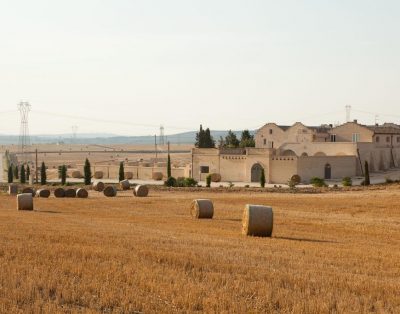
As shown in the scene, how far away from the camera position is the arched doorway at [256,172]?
242 feet

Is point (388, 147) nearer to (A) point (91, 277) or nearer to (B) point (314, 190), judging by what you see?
(B) point (314, 190)

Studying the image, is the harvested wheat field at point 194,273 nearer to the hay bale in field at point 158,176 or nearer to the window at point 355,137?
the window at point 355,137

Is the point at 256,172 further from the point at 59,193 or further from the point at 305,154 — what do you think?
the point at 59,193

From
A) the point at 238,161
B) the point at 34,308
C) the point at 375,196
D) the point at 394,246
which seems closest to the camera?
the point at 34,308

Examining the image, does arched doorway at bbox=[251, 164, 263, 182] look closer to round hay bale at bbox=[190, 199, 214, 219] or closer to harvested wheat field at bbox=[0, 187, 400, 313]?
round hay bale at bbox=[190, 199, 214, 219]

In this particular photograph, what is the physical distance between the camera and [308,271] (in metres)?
13.1

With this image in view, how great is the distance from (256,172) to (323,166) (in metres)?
8.07

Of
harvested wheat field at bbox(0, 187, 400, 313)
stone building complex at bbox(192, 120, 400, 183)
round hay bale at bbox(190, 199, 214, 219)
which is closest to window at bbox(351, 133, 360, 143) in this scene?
stone building complex at bbox(192, 120, 400, 183)

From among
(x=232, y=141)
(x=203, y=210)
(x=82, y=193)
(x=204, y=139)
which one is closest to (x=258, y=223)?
(x=203, y=210)

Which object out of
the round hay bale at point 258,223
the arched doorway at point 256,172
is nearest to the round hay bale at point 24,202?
the round hay bale at point 258,223

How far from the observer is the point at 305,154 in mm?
78625

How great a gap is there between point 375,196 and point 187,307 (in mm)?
38761

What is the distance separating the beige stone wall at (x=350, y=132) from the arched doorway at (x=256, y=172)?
16.5 m

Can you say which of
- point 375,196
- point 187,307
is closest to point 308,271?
point 187,307
